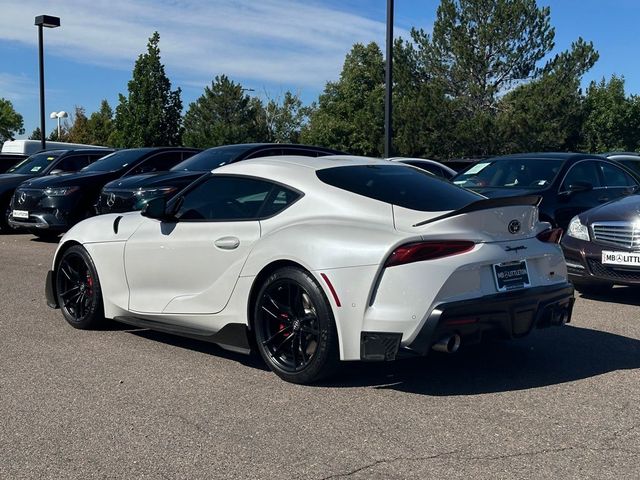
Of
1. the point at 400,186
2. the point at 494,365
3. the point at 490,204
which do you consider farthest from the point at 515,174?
the point at 490,204

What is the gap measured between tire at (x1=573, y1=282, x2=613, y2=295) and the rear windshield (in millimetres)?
3190

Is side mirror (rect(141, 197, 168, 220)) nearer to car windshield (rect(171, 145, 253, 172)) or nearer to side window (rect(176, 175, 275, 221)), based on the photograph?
side window (rect(176, 175, 275, 221))

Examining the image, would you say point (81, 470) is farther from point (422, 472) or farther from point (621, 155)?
point (621, 155)

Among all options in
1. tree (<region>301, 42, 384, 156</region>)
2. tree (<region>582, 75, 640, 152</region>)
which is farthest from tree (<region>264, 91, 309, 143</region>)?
tree (<region>582, 75, 640, 152</region>)

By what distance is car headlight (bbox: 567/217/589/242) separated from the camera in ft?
26.5

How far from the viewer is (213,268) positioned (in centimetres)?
539

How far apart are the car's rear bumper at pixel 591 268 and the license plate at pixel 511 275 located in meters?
3.07

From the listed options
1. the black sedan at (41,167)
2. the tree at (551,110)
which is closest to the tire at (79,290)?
the black sedan at (41,167)

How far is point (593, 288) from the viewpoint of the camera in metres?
8.41

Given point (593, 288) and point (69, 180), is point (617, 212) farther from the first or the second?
Answer: point (69, 180)

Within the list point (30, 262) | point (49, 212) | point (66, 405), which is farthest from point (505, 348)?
point (49, 212)

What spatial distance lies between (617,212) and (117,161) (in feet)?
29.7

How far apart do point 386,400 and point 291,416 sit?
625 millimetres

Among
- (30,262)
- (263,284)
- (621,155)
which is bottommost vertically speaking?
(30,262)
